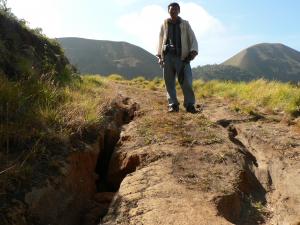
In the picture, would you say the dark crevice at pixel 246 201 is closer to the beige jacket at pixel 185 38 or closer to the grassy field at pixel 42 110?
the grassy field at pixel 42 110

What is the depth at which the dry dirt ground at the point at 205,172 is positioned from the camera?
376cm

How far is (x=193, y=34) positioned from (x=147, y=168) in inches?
130

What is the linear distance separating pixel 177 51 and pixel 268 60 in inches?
3846

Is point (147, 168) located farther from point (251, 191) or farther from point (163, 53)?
point (163, 53)

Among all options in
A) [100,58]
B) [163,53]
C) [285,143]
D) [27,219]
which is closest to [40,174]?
[27,219]

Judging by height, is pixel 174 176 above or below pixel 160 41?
below

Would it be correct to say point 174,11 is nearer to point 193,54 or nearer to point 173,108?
point 193,54

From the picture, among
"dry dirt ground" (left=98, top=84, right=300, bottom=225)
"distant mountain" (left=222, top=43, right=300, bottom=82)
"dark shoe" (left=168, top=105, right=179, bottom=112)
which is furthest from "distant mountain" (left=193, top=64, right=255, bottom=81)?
"dry dirt ground" (left=98, top=84, right=300, bottom=225)

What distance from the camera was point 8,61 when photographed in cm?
599

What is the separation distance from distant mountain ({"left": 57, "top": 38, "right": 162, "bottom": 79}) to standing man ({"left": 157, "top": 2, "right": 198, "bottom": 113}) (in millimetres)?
63138

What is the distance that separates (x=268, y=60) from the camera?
100 meters

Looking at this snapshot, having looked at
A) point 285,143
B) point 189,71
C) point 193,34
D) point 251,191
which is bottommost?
point 251,191

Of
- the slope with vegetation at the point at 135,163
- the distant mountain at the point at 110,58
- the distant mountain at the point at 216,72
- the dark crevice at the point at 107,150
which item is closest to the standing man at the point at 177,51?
the slope with vegetation at the point at 135,163

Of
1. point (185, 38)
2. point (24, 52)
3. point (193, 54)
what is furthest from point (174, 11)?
point (24, 52)
